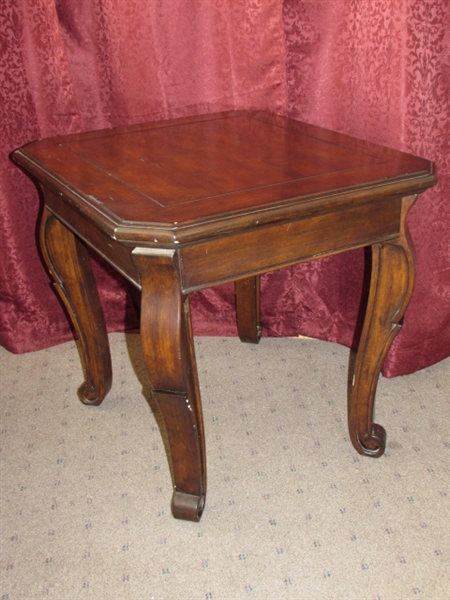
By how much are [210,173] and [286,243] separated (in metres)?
0.22

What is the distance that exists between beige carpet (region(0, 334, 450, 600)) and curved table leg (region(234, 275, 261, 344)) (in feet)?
0.23

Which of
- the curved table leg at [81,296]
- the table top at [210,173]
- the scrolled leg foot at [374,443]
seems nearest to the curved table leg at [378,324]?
the scrolled leg foot at [374,443]

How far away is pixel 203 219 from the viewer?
107 centimetres

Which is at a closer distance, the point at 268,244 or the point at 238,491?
the point at 268,244

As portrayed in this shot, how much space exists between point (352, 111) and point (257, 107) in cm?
28

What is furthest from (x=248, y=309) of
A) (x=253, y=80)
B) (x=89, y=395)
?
(x=253, y=80)

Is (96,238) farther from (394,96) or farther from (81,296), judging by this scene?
(394,96)

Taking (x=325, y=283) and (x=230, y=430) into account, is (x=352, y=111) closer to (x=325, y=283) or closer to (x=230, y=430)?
(x=325, y=283)

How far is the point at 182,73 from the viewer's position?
182 centimetres

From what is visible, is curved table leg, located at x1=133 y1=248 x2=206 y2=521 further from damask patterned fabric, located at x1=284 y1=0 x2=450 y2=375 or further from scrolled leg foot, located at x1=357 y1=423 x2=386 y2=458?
damask patterned fabric, located at x1=284 y1=0 x2=450 y2=375

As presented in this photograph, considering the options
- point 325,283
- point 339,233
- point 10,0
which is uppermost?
point 10,0

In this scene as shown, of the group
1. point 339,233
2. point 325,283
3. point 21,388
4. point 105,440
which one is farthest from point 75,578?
point 325,283

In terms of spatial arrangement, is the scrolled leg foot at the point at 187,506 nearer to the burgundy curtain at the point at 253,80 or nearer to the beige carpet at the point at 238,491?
the beige carpet at the point at 238,491

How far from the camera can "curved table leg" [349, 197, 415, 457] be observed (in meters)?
1.34
